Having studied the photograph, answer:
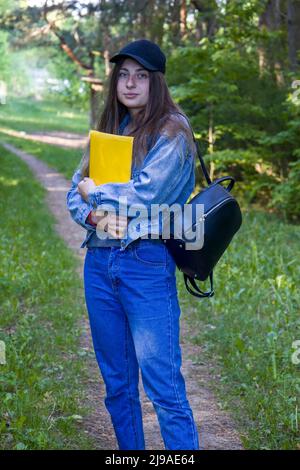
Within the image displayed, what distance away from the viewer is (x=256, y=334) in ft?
20.9

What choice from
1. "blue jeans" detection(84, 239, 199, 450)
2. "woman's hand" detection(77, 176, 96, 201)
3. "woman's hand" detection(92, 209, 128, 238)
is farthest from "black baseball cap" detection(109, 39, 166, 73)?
"blue jeans" detection(84, 239, 199, 450)

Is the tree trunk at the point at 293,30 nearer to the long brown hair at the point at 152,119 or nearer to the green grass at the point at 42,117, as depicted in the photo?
the long brown hair at the point at 152,119

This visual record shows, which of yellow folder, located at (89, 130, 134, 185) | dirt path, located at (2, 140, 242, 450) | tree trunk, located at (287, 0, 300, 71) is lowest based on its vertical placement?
dirt path, located at (2, 140, 242, 450)

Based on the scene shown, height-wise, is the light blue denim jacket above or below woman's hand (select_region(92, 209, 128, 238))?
above

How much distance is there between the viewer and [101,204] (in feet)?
10.9

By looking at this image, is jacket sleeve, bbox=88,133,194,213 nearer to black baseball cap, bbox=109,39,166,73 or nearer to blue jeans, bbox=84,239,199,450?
blue jeans, bbox=84,239,199,450

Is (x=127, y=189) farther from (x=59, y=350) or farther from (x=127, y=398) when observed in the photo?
(x=59, y=350)

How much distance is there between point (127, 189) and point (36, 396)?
2.11 metres

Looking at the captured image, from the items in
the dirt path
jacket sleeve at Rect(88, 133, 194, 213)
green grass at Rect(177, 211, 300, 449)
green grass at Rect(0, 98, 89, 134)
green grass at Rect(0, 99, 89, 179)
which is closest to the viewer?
jacket sleeve at Rect(88, 133, 194, 213)

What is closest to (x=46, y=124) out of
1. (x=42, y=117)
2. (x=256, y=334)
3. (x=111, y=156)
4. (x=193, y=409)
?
(x=42, y=117)

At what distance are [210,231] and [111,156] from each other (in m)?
0.54

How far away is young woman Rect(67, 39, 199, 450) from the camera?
3301 mm

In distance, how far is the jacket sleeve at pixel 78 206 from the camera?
3.45 m
